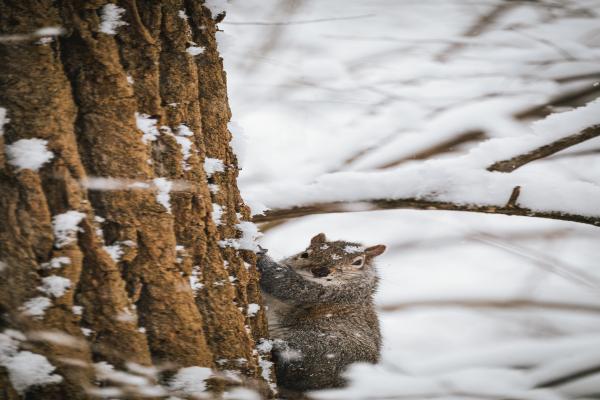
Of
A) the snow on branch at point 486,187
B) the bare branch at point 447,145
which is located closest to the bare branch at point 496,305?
the bare branch at point 447,145

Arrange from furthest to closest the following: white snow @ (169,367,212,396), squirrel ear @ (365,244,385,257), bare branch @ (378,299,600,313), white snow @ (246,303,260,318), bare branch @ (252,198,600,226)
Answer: squirrel ear @ (365,244,385,257), bare branch @ (378,299,600,313), white snow @ (246,303,260,318), bare branch @ (252,198,600,226), white snow @ (169,367,212,396)

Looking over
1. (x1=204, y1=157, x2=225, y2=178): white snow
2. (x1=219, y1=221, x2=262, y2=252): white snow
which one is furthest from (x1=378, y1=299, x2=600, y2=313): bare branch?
(x1=204, y1=157, x2=225, y2=178): white snow

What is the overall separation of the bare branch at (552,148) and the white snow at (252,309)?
987 millimetres

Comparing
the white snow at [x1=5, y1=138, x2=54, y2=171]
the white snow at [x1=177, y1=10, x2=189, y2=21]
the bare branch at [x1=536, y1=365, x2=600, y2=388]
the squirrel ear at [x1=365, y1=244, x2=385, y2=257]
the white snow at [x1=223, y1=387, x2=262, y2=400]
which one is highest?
the squirrel ear at [x1=365, y1=244, x2=385, y2=257]

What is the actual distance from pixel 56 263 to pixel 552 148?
1556mm

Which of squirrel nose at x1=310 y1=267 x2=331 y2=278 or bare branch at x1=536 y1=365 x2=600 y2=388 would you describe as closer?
bare branch at x1=536 y1=365 x2=600 y2=388

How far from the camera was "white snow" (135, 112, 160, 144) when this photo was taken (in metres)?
1.11

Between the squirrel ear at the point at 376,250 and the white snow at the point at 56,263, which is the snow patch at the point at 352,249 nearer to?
the squirrel ear at the point at 376,250

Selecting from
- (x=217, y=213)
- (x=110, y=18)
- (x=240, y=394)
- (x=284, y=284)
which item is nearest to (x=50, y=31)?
(x=110, y=18)

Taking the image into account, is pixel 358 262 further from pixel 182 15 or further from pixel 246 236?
pixel 182 15

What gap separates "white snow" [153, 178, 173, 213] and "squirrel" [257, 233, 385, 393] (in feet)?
3.72

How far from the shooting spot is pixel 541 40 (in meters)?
2.87

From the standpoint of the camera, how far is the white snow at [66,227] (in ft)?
3.41

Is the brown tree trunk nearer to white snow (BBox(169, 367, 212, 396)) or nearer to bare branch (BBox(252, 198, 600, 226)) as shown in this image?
white snow (BBox(169, 367, 212, 396))
